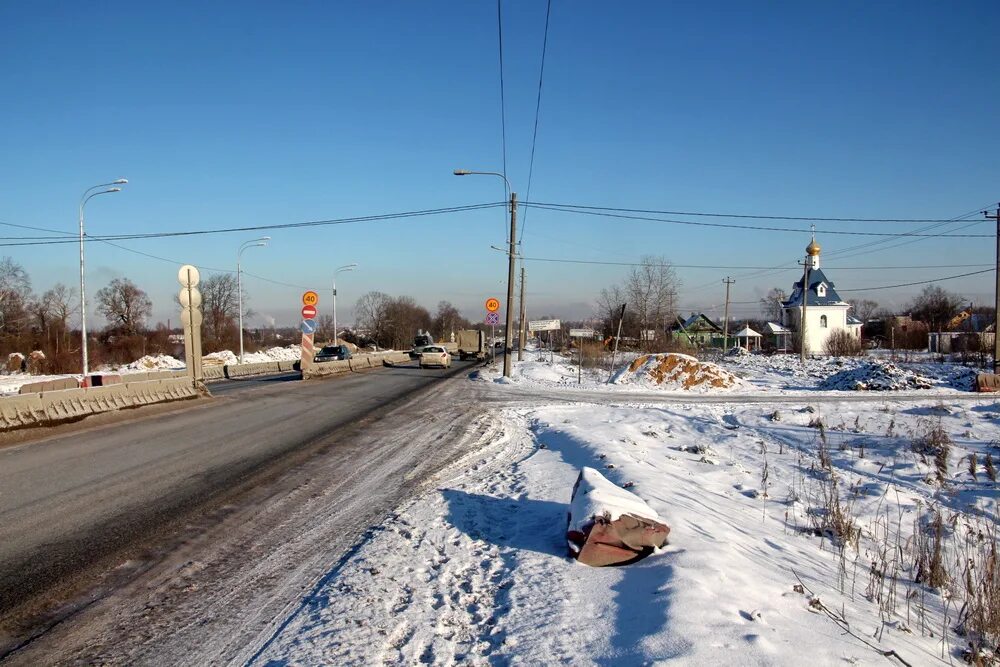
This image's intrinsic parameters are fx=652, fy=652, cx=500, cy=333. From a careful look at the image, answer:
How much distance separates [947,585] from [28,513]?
31.1ft

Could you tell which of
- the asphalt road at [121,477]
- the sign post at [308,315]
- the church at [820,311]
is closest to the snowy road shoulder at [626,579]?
the asphalt road at [121,477]

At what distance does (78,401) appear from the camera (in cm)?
1416

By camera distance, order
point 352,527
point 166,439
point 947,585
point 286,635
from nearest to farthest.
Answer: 1. point 286,635
2. point 947,585
3. point 352,527
4. point 166,439

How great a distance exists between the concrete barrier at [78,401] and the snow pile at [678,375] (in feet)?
61.0

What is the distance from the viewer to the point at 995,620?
4.98 meters

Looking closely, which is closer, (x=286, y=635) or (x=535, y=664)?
(x=535, y=664)

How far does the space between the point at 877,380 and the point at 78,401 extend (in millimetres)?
30093

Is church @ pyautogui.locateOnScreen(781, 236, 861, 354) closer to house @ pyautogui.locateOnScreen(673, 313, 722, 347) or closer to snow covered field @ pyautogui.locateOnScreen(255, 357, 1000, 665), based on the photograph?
house @ pyautogui.locateOnScreen(673, 313, 722, 347)

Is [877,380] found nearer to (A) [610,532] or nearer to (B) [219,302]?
(A) [610,532]

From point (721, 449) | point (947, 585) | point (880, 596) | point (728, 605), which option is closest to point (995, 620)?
point (880, 596)

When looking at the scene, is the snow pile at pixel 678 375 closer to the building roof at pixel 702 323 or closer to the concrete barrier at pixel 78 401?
the concrete barrier at pixel 78 401

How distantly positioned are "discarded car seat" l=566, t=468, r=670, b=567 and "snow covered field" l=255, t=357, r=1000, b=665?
0.14 m

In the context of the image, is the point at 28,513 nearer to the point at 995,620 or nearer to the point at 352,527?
A: the point at 352,527

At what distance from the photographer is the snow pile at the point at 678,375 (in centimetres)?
2816
